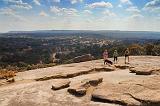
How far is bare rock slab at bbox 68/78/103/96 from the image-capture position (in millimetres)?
16328

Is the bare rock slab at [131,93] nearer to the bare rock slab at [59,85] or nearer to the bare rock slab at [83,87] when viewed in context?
the bare rock slab at [83,87]

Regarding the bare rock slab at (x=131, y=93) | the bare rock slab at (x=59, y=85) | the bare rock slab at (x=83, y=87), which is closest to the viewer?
the bare rock slab at (x=131, y=93)

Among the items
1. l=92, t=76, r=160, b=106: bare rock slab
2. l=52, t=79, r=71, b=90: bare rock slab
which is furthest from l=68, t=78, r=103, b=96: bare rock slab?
l=52, t=79, r=71, b=90: bare rock slab

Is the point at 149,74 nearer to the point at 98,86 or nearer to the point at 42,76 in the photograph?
the point at 98,86

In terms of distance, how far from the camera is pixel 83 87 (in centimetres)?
1695

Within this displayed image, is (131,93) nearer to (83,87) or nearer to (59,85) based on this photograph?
(83,87)

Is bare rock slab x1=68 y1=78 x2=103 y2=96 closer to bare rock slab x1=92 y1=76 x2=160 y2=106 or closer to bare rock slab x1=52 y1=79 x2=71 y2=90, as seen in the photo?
bare rock slab x1=92 y1=76 x2=160 y2=106

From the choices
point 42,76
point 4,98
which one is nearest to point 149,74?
point 42,76

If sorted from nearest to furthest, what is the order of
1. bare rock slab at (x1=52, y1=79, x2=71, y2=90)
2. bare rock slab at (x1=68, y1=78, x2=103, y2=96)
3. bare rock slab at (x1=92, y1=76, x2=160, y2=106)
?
bare rock slab at (x1=92, y1=76, x2=160, y2=106) → bare rock slab at (x1=68, y1=78, x2=103, y2=96) → bare rock slab at (x1=52, y1=79, x2=71, y2=90)

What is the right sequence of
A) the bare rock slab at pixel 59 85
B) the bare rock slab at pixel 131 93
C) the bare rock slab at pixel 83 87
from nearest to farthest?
the bare rock slab at pixel 131 93 → the bare rock slab at pixel 83 87 → the bare rock slab at pixel 59 85

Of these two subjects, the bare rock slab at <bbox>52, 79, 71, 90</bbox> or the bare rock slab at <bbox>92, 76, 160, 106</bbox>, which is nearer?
the bare rock slab at <bbox>92, 76, 160, 106</bbox>

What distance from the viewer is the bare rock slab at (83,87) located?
16328 mm

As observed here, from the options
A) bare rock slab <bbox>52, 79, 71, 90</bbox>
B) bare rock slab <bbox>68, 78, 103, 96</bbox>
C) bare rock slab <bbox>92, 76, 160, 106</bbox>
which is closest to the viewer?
bare rock slab <bbox>92, 76, 160, 106</bbox>

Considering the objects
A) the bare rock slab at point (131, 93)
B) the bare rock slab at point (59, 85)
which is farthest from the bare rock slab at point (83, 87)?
the bare rock slab at point (59, 85)
